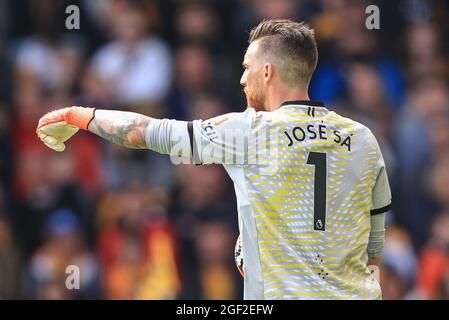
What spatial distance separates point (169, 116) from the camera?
31.6ft

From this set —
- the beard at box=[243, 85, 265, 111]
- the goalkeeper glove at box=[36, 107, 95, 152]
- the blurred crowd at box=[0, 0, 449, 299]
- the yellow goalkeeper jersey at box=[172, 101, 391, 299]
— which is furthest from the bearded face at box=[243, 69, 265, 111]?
the blurred crowd at box=[0, 0, 449, 299]

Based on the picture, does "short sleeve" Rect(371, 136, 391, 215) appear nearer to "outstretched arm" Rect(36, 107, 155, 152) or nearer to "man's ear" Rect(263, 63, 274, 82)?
"man's ear" Rect(263, 63, 274, 82)

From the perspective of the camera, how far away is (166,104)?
970cm

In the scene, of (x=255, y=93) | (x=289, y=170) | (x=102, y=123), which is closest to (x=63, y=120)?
(x=102, y=123)

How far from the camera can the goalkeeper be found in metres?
4.08

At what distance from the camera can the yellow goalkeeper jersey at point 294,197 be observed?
13.4 feet

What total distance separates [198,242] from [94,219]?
1139 millimetres

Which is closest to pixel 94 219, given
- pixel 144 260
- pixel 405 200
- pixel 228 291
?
pixel 144 260

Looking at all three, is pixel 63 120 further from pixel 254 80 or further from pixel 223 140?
pixel 254 80

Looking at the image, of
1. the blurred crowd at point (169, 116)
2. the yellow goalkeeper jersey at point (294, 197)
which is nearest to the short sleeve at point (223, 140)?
the yellow goalkeeper jersey at point (294, 197)

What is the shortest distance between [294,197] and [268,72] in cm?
60

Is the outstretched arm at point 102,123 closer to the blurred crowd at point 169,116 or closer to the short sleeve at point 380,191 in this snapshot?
the short sleeve at point 380,191

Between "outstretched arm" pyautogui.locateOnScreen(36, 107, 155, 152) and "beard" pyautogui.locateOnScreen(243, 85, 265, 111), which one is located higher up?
"beard" pyautogui.locateOnScreen(243, 85, 265, 111)

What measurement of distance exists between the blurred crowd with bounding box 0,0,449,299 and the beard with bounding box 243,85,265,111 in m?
4.10
